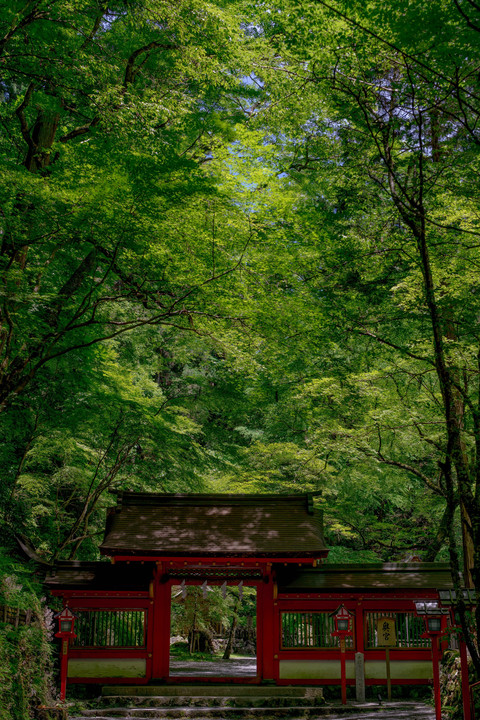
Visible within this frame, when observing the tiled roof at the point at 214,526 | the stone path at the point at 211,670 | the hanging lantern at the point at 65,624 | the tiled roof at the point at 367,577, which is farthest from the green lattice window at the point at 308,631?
the hanging lantern at the point at 65,624

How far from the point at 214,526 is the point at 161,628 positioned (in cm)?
233

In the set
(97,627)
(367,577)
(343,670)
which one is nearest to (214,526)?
(97,627)

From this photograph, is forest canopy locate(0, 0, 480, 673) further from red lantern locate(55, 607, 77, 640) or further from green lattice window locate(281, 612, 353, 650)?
green lattice window locate(281, 612, 353, 650)

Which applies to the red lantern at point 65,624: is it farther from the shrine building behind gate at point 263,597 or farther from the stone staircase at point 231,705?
the shrine building behind gate at point 263,597

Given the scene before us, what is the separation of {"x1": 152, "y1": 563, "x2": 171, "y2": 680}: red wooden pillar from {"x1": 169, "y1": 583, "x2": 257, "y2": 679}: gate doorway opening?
8.97 feet

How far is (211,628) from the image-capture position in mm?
26156

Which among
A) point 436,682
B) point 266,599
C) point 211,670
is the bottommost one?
point 211,670

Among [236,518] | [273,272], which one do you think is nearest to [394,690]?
[236,518]

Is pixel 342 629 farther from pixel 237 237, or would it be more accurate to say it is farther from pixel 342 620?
pixel 237 237

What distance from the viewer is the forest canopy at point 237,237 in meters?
7.72

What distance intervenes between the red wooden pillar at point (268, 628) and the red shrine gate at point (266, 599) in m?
0.02

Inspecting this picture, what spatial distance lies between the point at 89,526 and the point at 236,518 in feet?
16.4

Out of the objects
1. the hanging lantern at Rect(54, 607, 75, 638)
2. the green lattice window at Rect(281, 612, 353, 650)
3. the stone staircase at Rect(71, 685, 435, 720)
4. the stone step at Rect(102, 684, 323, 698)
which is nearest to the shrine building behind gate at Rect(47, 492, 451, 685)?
the green lattice window at Rect(281, 612, 353, 650)

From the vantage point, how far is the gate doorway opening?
1869cm
